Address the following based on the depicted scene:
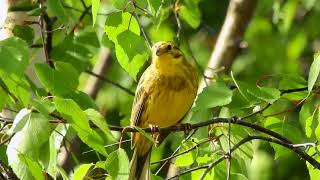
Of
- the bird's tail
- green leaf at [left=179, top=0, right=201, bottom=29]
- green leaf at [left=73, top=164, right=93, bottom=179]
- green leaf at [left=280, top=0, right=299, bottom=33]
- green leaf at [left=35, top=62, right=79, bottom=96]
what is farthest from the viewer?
green leaf at [left=280, top=0, right=299, bottom=33]

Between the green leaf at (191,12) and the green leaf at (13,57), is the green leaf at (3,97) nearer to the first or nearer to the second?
the green leaf at (13,57)

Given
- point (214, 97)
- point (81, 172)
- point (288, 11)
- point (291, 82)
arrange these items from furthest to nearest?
point (288, 11)
point (291, 82)
point (214, 97)
point (81, 172)

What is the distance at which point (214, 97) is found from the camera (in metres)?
3.67

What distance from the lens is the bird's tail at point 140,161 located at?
15.3 ft

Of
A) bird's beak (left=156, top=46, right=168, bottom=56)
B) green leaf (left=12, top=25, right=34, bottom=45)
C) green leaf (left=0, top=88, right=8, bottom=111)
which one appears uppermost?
green leaf (left=0, top=88, right=8, bottom=111)

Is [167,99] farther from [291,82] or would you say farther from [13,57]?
[13,57]

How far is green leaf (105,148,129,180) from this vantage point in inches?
130

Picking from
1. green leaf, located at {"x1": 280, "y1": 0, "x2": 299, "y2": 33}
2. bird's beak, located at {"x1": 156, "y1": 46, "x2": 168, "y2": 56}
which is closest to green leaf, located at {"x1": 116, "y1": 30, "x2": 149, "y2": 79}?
bird's beak, located at {"x1": 156, "y1": 46, "x2": 168, "y2": 56}

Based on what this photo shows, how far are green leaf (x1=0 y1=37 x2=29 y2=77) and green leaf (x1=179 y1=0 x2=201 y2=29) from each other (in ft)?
6.22

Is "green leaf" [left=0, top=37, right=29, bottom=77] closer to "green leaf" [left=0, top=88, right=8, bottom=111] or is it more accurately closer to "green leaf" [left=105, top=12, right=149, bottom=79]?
"green leaf" [left=0, top=88, right=8, bottom=111]

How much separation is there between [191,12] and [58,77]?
1445 mm

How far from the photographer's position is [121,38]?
3654 mm

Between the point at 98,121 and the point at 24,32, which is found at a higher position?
the point at 98,121

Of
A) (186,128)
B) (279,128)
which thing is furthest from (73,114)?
(279,128)
